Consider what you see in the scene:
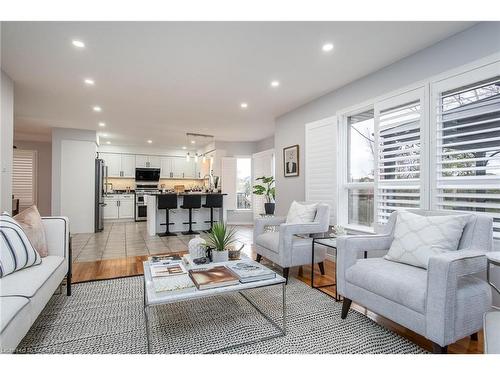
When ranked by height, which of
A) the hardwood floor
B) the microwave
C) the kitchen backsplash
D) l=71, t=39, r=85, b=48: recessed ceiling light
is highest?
l=71, t=39, r=85, b=48: recessed ceiling light

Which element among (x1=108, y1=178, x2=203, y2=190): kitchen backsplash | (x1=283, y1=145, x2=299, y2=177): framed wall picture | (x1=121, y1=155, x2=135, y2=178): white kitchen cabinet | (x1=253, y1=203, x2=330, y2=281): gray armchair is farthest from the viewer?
(x1=108, y1=178, x2=203, y2=190): kitchen backsplash

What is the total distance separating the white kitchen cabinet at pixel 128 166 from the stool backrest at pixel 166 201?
362cm

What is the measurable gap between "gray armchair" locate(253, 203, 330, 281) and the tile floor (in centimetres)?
148

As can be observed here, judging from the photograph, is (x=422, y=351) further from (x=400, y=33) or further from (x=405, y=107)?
(x=400, y=33)

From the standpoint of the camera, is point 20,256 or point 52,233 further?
point 52,233

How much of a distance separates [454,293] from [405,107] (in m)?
2.15

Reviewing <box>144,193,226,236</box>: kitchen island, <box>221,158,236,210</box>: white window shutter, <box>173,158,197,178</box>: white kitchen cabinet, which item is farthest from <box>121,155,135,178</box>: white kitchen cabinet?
<box>221,158,236,210</box>: white window shutter

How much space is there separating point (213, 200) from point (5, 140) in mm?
3998

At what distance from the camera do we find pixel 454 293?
59.0 inches

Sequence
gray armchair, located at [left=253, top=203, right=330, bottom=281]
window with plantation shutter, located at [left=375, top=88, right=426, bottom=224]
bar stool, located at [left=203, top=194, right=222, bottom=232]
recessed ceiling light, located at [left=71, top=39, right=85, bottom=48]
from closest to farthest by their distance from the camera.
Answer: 1. recessed ceiling light, located at [left=71, top=39, right=85, bottom=48]
2. window with plantation shutter, located at [left=375, top=88, right=426, bottom=224]
3. gray armchair, located at [left=253, top=203, right=330, bottom=281]
4. bar stool, located at [left=203, top=194, right=222, bottom=232]

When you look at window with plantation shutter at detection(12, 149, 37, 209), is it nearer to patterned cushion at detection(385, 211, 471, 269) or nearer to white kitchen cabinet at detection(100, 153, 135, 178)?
white kitchen cabinet at detection(100, 153, 135, 178)

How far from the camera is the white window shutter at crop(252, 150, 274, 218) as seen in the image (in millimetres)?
7391

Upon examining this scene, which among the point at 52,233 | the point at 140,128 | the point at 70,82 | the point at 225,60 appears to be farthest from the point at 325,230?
the point at 140,128

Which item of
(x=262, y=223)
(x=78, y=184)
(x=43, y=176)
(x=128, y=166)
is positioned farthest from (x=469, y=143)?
(x=43, y=176)
